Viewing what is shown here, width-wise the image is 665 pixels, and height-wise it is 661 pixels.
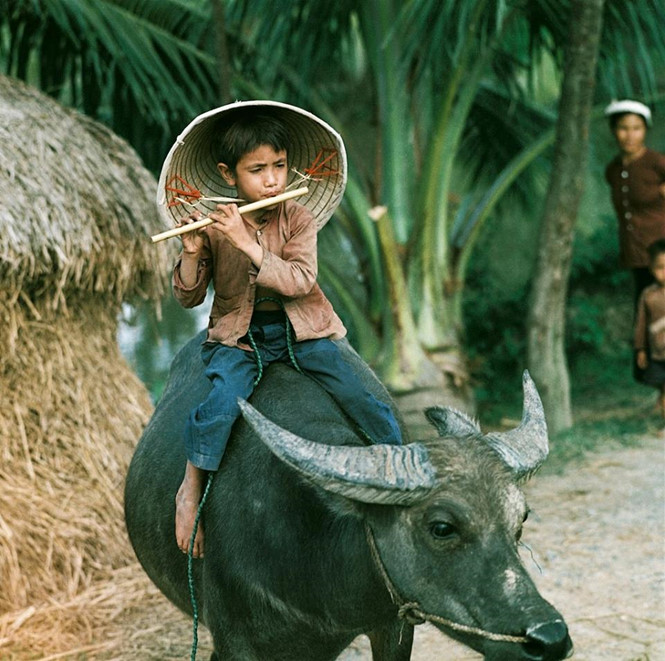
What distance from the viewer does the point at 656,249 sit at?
6953mm

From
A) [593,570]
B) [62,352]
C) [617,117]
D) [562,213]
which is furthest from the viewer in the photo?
[617,117]

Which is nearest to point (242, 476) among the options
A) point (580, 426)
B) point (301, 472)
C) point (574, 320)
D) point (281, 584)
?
point (281, 584)

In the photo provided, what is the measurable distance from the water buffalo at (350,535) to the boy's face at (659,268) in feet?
14.4

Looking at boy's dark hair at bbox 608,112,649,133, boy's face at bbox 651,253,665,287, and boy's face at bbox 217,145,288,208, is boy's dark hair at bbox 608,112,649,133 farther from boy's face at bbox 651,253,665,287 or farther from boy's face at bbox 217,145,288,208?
boy's face at bbox 217,145,288,208

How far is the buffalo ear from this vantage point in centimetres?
251

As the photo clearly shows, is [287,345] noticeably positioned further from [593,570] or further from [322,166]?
[593,570]

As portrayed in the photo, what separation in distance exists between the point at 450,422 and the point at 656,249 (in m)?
4.95

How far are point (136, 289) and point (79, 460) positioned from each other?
105cm

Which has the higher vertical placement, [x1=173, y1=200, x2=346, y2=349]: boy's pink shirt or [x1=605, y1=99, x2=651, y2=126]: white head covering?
[x1=605, y1=99, x2=651, y2=126]: white head covering

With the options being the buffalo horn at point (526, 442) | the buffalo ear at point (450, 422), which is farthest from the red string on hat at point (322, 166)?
the buffalo horn at point (526, 442)

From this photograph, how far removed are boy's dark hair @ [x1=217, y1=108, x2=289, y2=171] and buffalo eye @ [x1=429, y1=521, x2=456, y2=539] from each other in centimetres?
119

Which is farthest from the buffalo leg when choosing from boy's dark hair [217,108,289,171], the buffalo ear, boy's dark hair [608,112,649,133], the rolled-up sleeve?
boy's dark hair [608,112,649,133]

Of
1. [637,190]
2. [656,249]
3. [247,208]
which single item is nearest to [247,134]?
[247,208]

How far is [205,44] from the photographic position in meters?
7.06
